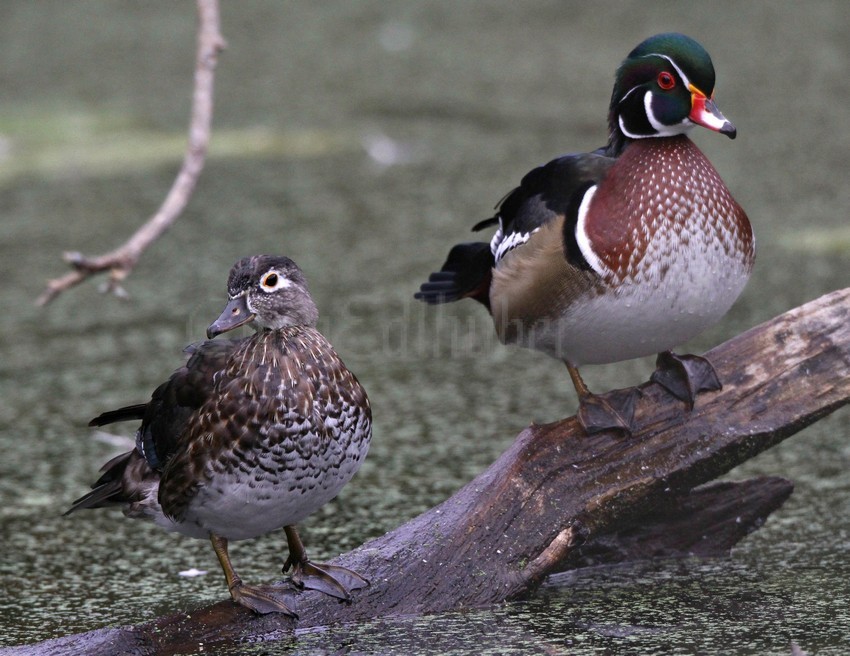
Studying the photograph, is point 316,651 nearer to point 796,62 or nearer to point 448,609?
point 448,609

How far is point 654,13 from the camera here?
20.9ft

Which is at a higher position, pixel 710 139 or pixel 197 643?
pixel 710 139

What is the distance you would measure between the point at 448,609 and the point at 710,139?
3.47 meters

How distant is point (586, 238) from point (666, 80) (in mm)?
286

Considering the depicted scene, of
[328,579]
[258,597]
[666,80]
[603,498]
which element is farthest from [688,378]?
[258,597]

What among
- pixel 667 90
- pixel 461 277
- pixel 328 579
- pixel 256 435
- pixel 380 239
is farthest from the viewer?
pixel 380 239

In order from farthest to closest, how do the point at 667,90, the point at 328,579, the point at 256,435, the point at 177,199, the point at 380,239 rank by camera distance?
1. the point at 380,239
2. the point at 667,90
3. the point at 328,579
4. the point at 256,435
5. the point at 177,199

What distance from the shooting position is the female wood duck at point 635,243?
2100 mm

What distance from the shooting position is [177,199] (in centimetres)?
176

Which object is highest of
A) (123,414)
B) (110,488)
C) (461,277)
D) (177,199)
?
(177,199)

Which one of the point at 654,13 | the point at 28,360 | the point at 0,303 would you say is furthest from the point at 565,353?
the point at 654,13

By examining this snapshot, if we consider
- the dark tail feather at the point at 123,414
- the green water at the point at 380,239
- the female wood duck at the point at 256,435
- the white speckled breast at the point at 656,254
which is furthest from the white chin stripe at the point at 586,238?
the dark tail feather at the point at 123,414

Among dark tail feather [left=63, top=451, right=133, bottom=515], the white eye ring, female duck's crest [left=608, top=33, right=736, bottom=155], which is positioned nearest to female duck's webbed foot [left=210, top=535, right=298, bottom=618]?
dark tail feather [left=63, top=451, right=133, bottom=515]

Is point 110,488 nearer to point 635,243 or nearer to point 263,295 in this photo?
point 263,295
